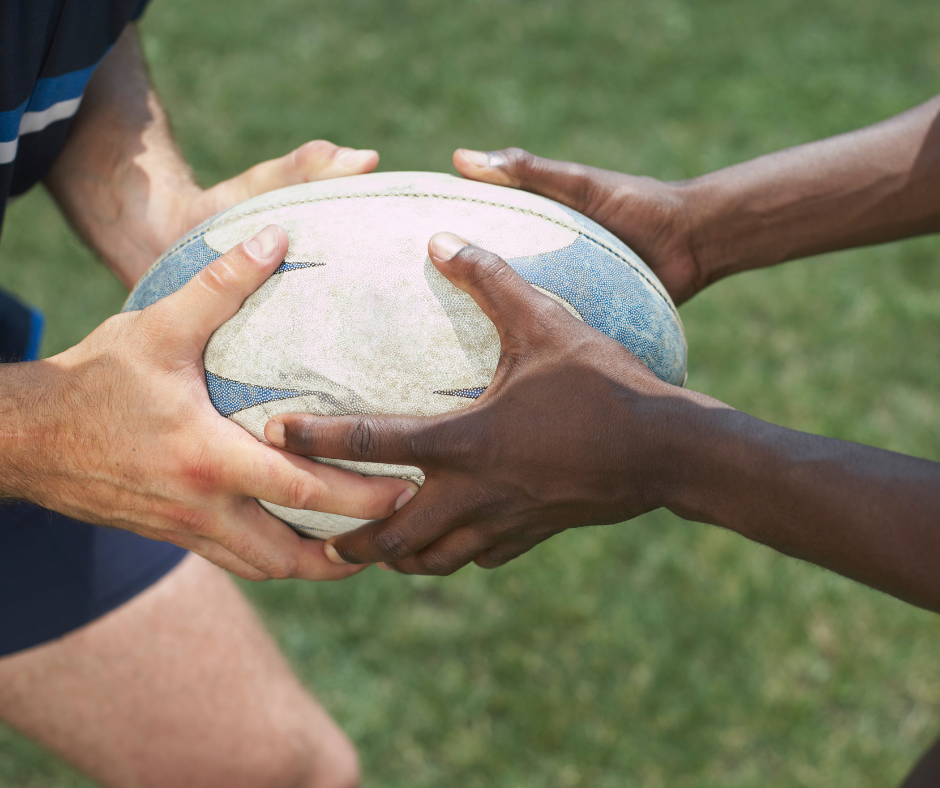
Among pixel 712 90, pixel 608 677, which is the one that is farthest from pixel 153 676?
pixel 712 90

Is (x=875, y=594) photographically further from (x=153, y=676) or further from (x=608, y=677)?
(x=153, y=676)

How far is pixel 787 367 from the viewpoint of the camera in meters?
4.62

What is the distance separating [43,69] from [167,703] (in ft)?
5.48

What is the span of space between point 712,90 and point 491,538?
572 centimetres

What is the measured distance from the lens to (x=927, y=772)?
228 centimetres

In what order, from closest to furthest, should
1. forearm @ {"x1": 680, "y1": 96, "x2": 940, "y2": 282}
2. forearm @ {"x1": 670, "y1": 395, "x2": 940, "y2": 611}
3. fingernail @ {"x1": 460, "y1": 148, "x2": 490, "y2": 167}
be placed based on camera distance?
forearm @ {"x1": 670, "y1": 395, "x2": 940, "y2": 611} < fingernail @ {"x1": 460, "y1": 148, "x2": 490, "y2": 167} < forearm @ {"x1": 680, "y1": 96, "x2": 940, "y2": 282}

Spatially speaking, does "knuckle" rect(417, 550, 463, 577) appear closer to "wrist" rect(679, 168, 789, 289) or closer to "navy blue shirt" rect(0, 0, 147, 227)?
"wrist" rect(679, 168, 789, 289)

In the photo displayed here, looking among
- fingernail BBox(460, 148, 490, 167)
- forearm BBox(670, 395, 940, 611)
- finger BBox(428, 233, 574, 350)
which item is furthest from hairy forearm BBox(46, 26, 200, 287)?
forearm BBox(670, 395, 940, 611)

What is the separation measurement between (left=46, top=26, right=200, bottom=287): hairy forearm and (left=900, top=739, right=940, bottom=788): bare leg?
2421 mm

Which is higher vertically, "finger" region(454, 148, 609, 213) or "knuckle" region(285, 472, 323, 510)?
"finger" region(454, 148, 609, 213)

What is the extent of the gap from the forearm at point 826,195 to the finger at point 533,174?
12.3 inches

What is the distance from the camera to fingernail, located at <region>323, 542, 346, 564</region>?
79.9 inches

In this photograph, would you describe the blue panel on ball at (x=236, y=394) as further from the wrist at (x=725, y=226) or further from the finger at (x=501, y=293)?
the wrist at (x=725, y=226)

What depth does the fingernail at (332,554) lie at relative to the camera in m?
2.03
